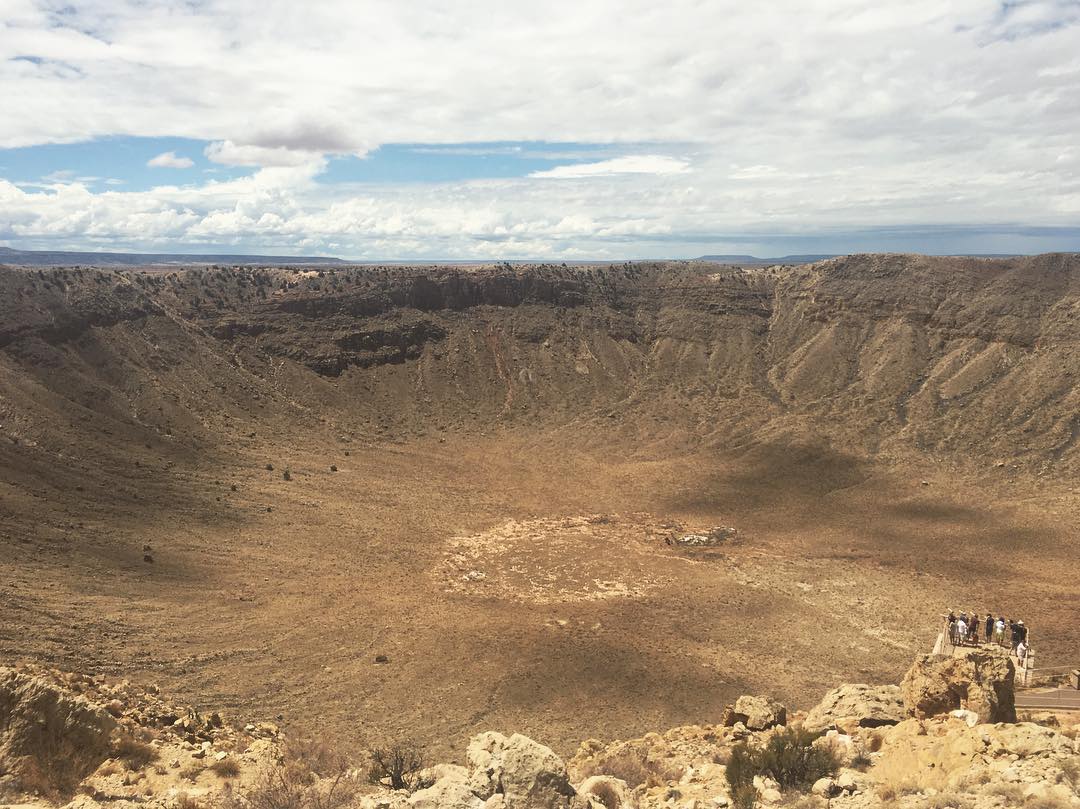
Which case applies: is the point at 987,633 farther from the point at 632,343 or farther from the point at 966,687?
the point at 632,343

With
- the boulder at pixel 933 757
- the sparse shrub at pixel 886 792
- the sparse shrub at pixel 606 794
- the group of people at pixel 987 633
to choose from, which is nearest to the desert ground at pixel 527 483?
the group of people at pixel 987 633

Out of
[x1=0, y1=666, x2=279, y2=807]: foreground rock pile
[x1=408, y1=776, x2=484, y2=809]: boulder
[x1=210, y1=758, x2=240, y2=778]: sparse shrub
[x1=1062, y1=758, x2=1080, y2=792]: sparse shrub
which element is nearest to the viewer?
[x1=1062, y1=758, x2=1080, y2=792]: sparse shrub

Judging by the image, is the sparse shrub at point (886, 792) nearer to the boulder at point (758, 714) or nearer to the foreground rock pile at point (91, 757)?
the boulder at point (758, 714)

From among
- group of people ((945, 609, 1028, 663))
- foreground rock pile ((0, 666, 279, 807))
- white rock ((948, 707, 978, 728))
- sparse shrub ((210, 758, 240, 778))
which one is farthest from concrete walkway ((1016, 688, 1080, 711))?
foreground rock pile ((0, 666, 279, 807))

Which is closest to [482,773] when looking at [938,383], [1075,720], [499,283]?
[1075,720]

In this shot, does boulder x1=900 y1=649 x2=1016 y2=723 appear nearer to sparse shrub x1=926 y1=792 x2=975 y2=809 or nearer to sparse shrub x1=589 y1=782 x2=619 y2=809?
sparse shrub x1=926 y1=792 x2=975 y2=809

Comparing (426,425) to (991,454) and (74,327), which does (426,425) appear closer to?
(74,327)
